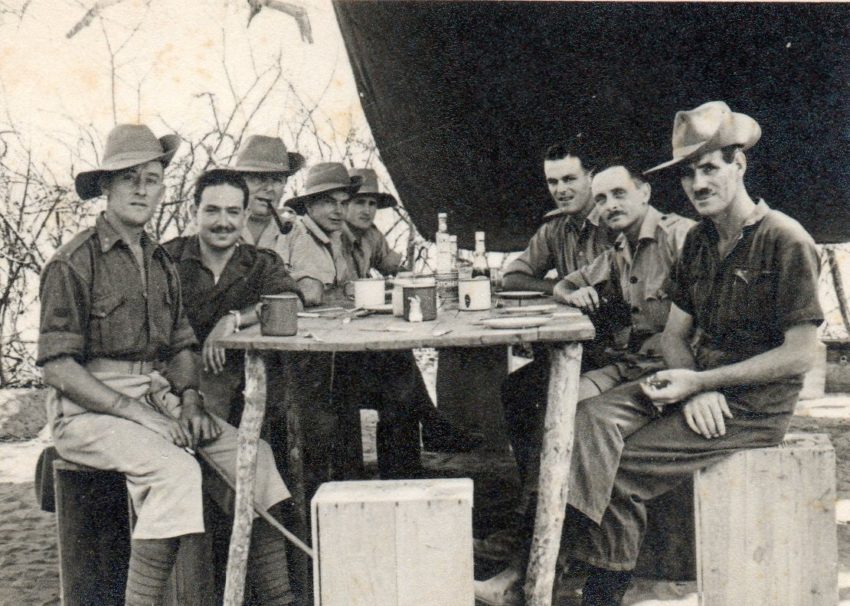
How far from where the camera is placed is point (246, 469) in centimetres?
261

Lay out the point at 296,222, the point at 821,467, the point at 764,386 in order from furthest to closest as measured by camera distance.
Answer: the point at 296,222
the point at 764,386
the point at 821,467

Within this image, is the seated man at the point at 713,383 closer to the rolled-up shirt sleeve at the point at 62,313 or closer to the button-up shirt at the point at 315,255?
the rolled-up shirt sleeve at the point at 62,313

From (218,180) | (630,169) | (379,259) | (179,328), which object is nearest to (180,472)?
(179,328)

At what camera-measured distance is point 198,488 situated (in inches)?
99.9

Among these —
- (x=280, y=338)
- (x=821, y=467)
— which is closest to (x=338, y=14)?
(x=280, y=338)

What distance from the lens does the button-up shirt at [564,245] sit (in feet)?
13.8

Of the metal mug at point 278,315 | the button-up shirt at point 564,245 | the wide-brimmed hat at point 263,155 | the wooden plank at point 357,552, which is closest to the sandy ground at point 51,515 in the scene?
the wooden plank at point 357,552

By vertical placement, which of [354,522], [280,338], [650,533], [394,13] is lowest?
[650,533]

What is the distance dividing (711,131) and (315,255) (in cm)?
221

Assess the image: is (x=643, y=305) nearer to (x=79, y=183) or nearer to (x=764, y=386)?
(x=764, y=386)

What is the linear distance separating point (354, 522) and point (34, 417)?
13.6ft

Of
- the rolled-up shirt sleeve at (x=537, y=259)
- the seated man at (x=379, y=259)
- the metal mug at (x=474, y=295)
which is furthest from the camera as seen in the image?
the seated man at (x=379, y=259)

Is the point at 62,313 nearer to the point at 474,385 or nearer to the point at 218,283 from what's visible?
the point at 218,283

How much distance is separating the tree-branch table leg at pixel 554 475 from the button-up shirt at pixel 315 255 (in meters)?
1.76
